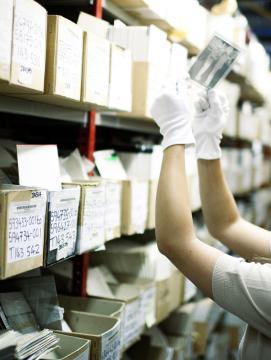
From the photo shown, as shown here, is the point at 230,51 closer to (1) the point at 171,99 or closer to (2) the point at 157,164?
(1) the point at 171,99

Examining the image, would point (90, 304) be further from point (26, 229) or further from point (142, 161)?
point (26, 229)

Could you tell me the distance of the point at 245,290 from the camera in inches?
48.8

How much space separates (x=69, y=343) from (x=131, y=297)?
1.92 feet

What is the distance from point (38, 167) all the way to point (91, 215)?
259 millimetres

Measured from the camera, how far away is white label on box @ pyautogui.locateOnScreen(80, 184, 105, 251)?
1.48 meters

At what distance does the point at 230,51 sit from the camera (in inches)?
69.0

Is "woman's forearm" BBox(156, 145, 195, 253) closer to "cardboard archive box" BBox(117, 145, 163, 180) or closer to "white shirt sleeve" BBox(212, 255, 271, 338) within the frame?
"white shirt sleeve" BBox(212, 255, 271, 338)

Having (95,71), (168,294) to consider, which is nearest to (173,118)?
(95,71)

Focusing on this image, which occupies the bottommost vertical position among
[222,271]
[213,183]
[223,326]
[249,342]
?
[223,326]

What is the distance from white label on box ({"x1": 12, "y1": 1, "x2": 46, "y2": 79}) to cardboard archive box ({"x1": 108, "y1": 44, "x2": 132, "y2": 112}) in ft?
1.35

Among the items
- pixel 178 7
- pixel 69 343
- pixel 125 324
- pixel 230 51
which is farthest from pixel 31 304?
pixel 178 7

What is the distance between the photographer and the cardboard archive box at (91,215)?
4.77 ft

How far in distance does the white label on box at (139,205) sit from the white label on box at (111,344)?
461 millimetres

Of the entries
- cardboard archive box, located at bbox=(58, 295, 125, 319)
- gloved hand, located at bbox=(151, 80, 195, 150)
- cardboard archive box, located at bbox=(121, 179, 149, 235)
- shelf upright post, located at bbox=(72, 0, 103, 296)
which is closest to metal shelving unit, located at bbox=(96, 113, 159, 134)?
shelf upright post, located at bbox=(72, 0, 103, 296)
